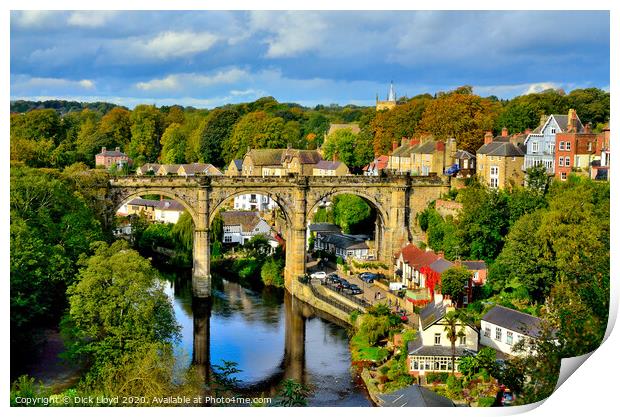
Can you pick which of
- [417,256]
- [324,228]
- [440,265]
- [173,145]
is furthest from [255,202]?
[440,265]

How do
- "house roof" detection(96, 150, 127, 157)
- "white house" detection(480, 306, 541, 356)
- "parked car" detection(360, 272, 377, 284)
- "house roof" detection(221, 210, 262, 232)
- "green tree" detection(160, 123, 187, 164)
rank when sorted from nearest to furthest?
"white house" detection(480, 306, 541, 356) → "parked car" detection(360, 272, 377, 284) → "house roof" detection(221, 210, 262, 232) → "house roof" detection(96, 150, 127, 157) → "green tree" detection(160, 123, 187, 164)

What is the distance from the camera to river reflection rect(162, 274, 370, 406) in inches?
1038

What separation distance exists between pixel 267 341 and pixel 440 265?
788cm

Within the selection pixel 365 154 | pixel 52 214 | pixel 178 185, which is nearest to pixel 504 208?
pixel 178 185

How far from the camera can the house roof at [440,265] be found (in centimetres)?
3203

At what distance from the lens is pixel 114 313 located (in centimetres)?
2378

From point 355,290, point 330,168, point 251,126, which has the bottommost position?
Result: point 355,290

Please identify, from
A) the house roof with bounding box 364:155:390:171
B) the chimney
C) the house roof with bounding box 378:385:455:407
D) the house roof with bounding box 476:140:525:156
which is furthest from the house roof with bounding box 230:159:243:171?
the house roof with bounding box 378:385:455:407

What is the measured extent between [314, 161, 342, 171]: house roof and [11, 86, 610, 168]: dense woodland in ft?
4.90

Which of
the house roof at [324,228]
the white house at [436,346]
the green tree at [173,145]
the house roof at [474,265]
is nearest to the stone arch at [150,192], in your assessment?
the house roof at [324,228]

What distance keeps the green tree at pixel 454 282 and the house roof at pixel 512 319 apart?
2280 millimetres

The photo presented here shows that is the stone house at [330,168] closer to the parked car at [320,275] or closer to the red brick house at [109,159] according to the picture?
the parked car at [320,275]

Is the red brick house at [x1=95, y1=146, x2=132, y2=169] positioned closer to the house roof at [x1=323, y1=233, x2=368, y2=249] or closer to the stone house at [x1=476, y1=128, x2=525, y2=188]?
the house roof at [x1=323, y1=233, x2=368, y2=249]

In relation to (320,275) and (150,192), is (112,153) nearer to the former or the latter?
(150,192)
